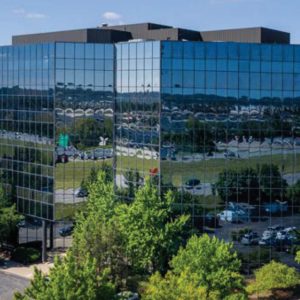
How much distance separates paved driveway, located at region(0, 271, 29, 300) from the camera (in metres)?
67.1

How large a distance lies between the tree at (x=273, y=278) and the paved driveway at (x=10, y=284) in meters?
23.7

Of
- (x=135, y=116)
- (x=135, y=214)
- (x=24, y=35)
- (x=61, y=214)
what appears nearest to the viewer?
(x=135, y=214)

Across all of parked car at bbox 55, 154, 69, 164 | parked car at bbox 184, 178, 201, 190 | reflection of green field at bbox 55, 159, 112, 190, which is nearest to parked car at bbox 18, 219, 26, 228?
reflection of green field at bbox 55, 159, 112, 190

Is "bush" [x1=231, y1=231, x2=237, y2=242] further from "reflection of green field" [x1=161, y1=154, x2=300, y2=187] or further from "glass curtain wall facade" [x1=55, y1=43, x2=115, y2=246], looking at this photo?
"glass curtain wall facade" [x1=55, y1=43, x2=115, y2=246]

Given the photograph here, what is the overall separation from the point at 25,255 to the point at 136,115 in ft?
72.6

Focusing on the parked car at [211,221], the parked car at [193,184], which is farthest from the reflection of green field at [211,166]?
the parked car at [211,221]

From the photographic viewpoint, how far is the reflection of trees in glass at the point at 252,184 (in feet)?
228

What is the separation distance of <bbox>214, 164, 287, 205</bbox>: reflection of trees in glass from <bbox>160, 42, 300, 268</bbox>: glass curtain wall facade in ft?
0.34

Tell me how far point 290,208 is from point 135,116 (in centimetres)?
1928

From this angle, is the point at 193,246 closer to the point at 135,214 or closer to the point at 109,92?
the point at 135,214

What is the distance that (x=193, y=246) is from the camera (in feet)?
195

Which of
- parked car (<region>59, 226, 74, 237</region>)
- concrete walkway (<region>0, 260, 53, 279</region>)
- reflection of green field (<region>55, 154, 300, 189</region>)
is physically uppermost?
reflection of green field (<region>55, 154, 300, 189</region>)

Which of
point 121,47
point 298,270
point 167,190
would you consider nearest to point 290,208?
point 298,270

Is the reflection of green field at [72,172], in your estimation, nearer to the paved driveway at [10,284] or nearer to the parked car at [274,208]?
the paved driveway at [10,284]
